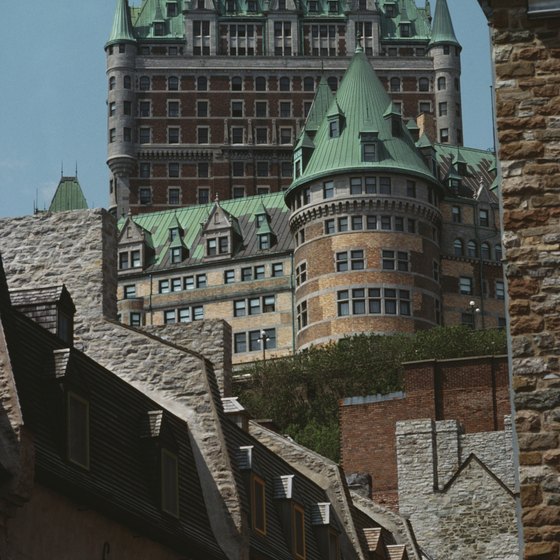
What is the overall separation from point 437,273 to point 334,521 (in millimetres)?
95233

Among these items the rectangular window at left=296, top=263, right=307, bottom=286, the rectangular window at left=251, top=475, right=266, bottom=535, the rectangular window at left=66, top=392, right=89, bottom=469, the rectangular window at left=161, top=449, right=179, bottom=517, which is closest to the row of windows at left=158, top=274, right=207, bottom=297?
the rectangular window at left=296, top=263, right=307, bottom=286

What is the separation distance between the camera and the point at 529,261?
13031mm

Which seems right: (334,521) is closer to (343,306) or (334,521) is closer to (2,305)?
(2,305)

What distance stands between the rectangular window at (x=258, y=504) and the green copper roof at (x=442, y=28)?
149 metres

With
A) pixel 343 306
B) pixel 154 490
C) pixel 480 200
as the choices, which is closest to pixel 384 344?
pixel 343 306

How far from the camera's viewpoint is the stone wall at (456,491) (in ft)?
149

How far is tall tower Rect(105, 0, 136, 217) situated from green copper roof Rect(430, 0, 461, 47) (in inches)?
1113

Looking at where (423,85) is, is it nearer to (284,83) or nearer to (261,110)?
(284,83)

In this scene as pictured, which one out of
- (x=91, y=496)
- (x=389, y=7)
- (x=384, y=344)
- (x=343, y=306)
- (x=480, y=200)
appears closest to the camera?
(x=91, y=496)

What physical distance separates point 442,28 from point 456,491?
12899 centimetres

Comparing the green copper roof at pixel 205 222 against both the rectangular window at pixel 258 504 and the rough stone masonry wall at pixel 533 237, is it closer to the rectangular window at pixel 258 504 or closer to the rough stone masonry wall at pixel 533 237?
the rectangular window at pixel 258 504

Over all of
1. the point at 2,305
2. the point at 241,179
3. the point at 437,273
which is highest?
the point at 241,179

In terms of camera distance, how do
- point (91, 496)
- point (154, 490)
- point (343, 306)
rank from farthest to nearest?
1. point (343, 306)
2. point (154, 490)
3. point (91, 496)

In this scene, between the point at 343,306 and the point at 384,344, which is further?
the point at 343,306
